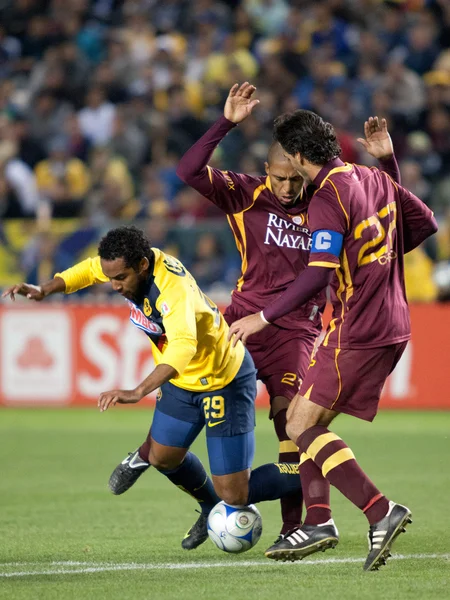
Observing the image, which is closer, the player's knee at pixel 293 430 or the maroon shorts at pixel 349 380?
the maroon shorts at pixel 349 380

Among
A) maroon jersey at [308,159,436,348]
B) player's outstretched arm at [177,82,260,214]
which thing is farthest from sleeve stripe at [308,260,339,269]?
player's outstretched arm at [177,82,260,214]

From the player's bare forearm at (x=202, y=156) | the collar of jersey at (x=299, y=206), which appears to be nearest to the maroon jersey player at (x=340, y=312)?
the player's bare forearm at (x=202, y=156)

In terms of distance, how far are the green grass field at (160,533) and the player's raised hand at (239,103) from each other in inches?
99.4

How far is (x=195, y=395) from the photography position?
6.27 metres

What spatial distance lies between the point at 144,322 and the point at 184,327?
49cm

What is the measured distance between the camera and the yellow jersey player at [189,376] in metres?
5.77

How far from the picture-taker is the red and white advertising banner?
44.3ft

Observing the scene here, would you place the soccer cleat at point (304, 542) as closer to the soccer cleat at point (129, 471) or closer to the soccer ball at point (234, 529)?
the soccer ball at point (234, 529)

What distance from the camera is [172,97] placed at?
16.8 meters

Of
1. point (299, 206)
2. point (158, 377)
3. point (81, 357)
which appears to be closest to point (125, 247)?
point (158, 377)

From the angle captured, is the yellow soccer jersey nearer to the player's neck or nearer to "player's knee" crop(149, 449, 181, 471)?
"player's knee" crop(149, 449, 181, 471)

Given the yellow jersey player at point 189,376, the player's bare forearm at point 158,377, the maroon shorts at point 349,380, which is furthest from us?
the yellow jersey player at point 189,376

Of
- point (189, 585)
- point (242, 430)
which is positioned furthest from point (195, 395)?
point (189, 585)

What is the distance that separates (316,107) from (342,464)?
11.1 metres
